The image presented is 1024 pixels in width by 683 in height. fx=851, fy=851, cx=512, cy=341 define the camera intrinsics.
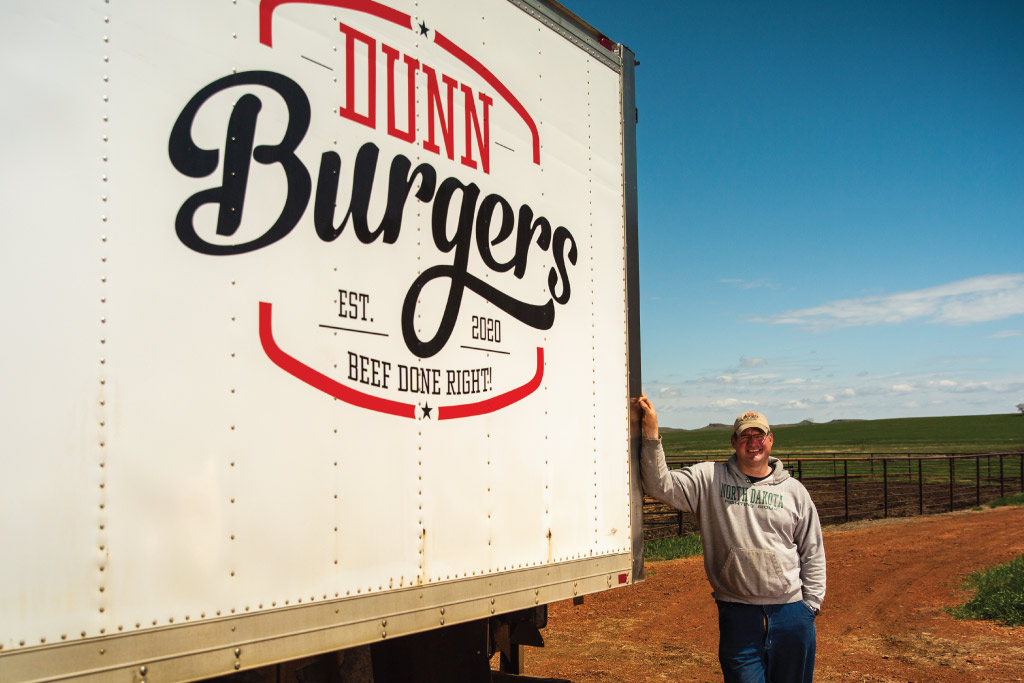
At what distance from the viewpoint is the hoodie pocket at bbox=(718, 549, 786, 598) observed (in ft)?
13.8

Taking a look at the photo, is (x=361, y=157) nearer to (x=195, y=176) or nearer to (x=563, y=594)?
(x=195, y=176)

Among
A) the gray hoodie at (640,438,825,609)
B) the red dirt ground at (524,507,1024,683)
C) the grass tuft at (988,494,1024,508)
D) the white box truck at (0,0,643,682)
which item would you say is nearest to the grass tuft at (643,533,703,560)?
the red dirt ground at (524,507,1024,683)

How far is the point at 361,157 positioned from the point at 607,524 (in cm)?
232

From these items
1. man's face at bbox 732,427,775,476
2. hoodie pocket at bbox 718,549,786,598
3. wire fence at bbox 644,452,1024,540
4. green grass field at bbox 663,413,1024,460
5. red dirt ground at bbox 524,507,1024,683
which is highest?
man's face at bbox 732,427,775,476

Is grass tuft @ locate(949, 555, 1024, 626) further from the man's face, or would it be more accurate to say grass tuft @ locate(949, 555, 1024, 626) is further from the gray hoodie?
the man's face

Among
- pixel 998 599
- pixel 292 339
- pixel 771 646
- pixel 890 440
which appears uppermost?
pixel 292 339

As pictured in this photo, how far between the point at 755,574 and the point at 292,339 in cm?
263

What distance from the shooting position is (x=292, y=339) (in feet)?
9.52

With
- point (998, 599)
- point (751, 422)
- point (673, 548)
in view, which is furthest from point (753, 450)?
point (673, 548)

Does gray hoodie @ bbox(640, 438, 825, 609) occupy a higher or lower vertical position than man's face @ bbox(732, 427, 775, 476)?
lower

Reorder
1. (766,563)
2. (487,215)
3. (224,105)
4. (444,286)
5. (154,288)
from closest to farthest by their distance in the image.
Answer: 1. (154,288)
2. (224,105)
3. (444,286)
4. (487,215)
5. (766,563)

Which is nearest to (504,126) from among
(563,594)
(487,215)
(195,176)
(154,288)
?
(487,215)

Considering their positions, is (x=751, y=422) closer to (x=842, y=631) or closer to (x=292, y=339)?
(x=292, y=339)

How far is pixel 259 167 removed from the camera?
2854 mm
